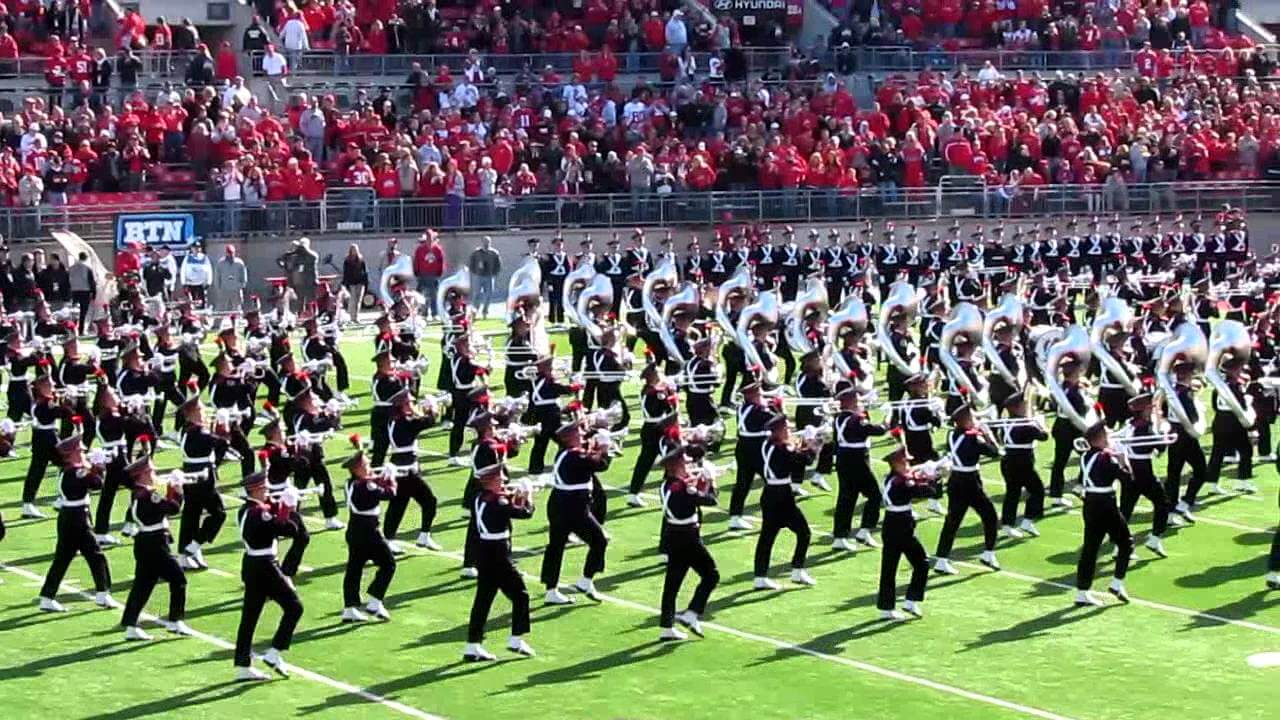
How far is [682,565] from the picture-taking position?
1675 cm

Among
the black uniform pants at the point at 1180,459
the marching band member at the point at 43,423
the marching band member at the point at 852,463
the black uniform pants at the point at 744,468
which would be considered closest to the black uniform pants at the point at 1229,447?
the black uniform pants at the point at 1180,459

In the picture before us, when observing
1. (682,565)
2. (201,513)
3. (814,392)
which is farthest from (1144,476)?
(201,513)

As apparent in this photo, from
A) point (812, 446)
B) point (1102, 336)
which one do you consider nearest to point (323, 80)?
point (1102, 336)

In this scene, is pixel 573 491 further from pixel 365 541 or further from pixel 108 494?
pixel 108 494

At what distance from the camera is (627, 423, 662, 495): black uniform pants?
20.9m

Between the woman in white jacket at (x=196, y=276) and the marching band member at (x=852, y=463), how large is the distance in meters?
13.4

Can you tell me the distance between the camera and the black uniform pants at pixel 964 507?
60.5ft

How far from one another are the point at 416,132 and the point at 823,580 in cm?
1857

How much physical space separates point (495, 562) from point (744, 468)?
4.15 metres

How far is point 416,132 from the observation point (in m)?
36.2

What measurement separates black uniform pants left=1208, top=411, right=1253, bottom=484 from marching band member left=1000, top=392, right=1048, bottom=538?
144 cm

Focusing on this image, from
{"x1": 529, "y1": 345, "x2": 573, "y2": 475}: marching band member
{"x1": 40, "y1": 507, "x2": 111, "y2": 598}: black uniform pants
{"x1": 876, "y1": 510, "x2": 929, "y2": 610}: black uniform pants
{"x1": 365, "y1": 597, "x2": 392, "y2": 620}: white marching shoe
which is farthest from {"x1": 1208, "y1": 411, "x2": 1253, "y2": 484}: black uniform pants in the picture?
{"x1": 40, "y1": 507, "x2": 111, "y2": 598}: black uniform pants

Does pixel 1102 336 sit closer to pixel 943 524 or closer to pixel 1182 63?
pixel 943 524

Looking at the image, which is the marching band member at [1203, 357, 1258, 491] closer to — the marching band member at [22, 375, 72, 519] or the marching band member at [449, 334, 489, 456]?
the marching band member at [449, 334, 489, 456]
